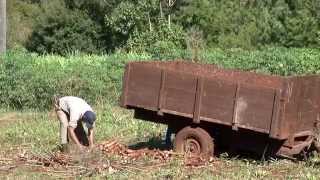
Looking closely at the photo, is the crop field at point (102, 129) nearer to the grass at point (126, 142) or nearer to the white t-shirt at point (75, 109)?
the grass at point (126, 142)

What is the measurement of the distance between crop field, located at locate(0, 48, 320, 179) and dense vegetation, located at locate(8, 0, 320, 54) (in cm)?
957

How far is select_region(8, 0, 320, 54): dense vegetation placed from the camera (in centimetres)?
3431

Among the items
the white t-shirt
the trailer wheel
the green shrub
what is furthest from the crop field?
the green shrub

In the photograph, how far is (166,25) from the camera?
37.9m

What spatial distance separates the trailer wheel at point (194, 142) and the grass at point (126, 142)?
27cm

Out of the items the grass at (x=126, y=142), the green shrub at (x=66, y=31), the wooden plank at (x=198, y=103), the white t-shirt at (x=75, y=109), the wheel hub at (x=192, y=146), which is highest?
the green shrub at (x=66, y=31)

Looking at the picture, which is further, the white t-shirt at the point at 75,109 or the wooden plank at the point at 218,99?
the white t-shirt at the point at 75,109

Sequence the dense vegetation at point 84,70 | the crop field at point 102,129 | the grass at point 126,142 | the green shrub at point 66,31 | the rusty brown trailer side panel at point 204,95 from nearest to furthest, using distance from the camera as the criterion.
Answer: the grass at point 126,142 < the crop field at point 102,129 < the rusty brown trailer side panel at point 204,95 < the dense vegetation at point 84,70 < the green shrub at point 66,31

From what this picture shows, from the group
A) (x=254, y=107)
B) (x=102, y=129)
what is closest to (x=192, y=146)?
(x=254, y=107)

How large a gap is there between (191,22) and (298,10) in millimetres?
7780

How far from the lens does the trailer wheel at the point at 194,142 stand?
10.9 metres

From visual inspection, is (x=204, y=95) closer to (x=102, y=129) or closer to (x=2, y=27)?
(x=102, y=129)

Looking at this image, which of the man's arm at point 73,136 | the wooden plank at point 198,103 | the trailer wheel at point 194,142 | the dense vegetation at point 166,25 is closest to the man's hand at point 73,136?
the man's arm at point 73,136

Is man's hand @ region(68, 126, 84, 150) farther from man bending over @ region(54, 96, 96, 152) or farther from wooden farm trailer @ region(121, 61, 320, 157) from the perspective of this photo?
wooden farm trailer @ region(121, 61, 320, 157)
